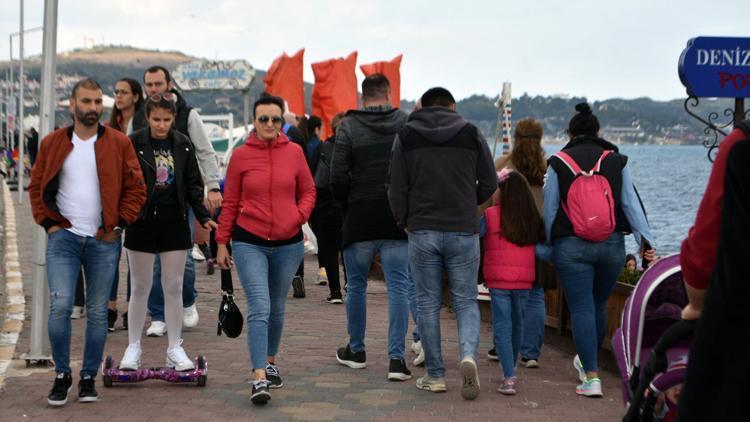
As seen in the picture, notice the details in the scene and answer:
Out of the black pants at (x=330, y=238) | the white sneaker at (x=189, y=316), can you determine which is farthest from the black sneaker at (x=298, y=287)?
the white sneaker at (x=189, y=316)

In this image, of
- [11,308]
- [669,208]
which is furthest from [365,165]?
[669,208]

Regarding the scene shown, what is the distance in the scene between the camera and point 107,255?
7.21m

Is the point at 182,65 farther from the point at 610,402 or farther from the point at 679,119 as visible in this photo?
the point at 679,119

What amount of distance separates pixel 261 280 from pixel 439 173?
124 centimetres

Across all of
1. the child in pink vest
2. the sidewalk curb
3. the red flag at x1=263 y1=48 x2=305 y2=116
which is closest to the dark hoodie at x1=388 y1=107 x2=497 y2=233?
the child in pink vest

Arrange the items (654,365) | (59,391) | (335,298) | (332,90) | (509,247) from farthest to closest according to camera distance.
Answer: (332,90) → (335,298) → (509,247) → (59,391) → (654,365)

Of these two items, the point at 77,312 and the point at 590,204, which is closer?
the point at 590,204

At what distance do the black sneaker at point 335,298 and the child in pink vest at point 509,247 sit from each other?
453 cm

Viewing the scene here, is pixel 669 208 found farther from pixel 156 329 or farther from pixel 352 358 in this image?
pixel 352 358

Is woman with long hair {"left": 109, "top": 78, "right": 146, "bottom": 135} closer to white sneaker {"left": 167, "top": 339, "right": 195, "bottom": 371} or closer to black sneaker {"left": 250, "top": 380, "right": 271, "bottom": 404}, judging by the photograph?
white sneaker {"left": 167, "top": 339, "right": 195, "bottom": 371}

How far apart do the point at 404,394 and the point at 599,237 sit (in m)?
1.53

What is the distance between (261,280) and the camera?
294 inches

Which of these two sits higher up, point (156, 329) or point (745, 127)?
point (745, 127)

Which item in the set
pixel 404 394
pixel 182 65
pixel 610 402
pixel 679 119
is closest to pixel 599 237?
pixel 610 402
